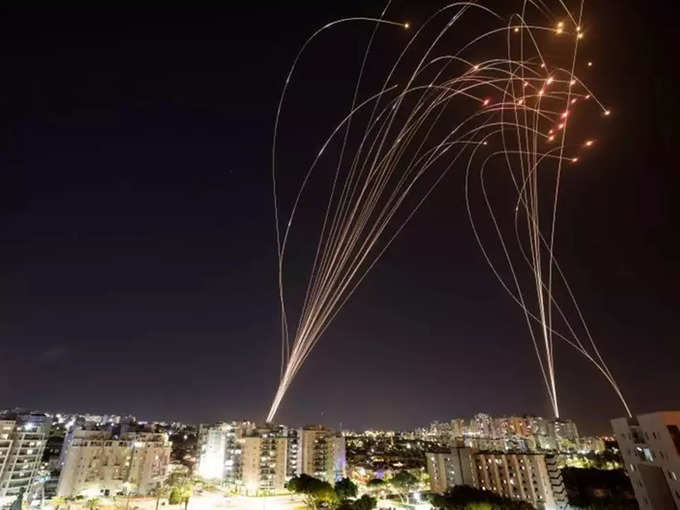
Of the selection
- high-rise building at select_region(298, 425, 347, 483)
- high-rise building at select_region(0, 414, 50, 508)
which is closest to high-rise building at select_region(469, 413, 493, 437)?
high-rise building at select_region(298, 425, 347, 483)

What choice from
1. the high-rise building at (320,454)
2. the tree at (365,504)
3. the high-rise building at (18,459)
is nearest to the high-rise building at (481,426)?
the high-rise building at (320,454)

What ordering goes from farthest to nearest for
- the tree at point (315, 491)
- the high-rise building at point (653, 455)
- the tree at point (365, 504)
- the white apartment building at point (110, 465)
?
the white apartment building at point (110, 465) < the tree at point (315, 491) < the tree at point (365, 504) < the high-rise building at point (653, 455)

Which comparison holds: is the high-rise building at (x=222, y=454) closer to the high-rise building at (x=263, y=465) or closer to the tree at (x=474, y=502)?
the high-rise building at (x=263, y=465)

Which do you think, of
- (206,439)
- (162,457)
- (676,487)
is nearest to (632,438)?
(676,487)

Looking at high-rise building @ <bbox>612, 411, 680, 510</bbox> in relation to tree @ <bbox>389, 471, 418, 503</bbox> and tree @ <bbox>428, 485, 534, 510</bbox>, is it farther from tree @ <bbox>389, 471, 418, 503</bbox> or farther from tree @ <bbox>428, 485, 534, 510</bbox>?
tree @ <bbox>389, 471, 418, 503</bbox>

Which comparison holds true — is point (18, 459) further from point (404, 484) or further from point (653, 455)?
point (653, 455)
